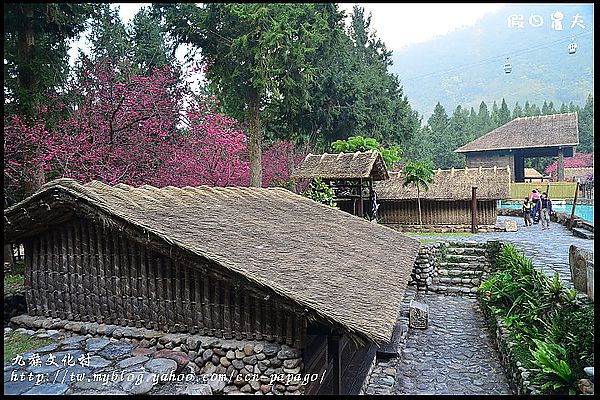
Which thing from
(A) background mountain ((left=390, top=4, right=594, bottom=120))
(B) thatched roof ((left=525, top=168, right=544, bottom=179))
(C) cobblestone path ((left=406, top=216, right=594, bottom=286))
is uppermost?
(A) background mountain ((left=390, top=4, right=594, bottom=120))

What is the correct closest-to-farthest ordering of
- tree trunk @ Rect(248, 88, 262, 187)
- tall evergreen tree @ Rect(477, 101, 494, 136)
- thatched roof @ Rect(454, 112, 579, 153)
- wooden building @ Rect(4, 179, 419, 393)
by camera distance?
1. wooden building @ Rect(4, 179, 419, 393)
2. tree trunk @ Rect(248, 88, 262, 187)
3. thatched roof @ Rect(454, 112, 579, 153)
4. tall evergreen tree @ Rect(477, 101, 494, 136)

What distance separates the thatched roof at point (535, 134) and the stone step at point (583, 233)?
1429cm

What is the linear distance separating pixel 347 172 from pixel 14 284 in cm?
987

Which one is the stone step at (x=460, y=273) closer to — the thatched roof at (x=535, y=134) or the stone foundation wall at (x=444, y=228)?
the stone foundation wall at (x=444, y=228)

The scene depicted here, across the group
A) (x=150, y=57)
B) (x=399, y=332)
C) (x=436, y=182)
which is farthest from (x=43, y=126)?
(x=436, y=182)

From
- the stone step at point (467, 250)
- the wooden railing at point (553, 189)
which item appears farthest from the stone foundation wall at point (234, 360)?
the wooden railing at point (553, 189)

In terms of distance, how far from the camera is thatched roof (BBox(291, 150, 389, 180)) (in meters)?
14.9

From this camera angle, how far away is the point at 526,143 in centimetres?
3219

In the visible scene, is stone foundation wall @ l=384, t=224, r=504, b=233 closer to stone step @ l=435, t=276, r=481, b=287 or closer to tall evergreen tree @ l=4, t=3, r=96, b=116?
stone step @ l=435, t=276, r=481, b=287

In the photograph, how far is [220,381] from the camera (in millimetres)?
5082

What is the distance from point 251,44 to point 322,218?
6.31 m

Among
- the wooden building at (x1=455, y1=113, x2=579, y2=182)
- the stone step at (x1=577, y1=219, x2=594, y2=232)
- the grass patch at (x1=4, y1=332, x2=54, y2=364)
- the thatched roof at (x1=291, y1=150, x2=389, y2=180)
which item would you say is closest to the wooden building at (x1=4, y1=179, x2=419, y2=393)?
the grass patch at (x1=4, y1=332, x2=54, y2=364)

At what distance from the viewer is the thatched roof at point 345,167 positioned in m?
14.9

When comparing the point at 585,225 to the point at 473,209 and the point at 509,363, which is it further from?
the point at 509,363
